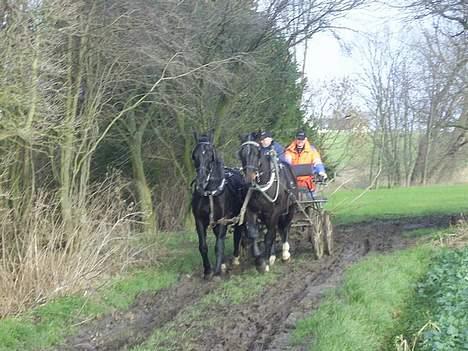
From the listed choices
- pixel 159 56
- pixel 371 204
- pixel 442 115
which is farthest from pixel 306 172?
pixel 442 115

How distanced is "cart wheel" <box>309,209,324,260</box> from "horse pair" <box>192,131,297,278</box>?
2.33ft

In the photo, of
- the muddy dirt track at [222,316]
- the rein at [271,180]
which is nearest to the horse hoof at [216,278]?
the muddy dirt track at [222,316]

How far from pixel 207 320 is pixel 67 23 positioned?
5.00m

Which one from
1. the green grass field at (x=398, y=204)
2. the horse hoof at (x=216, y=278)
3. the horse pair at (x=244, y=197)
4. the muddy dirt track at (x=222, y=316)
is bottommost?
the green grass field at (x=398, y=204)

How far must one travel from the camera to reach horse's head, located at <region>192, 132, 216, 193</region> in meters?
11.1

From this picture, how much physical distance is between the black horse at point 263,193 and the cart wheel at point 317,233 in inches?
26.8

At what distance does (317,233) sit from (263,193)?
1.69 meters

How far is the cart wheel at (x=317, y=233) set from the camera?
12.7m

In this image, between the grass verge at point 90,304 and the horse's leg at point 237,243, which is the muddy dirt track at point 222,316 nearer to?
the grass verge at point 90,304

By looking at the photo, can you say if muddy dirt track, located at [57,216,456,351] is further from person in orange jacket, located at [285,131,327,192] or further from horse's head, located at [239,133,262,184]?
person in orange jacket, located at [285,131,327,192]

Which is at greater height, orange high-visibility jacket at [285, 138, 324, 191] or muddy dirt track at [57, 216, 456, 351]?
orange high-visibility jacket at [285, 138, 324, 191]

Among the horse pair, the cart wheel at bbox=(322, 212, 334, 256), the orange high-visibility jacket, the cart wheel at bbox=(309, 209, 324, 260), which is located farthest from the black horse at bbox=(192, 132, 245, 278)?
the orange high-visibility jacket

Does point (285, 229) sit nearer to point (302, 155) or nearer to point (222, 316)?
point (302, 155)

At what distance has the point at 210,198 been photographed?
1146 cm
